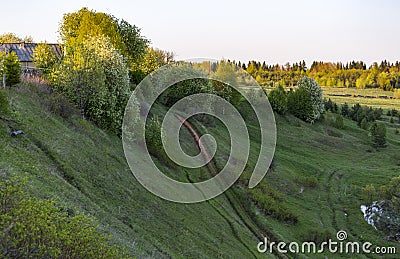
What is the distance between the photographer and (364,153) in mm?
110250

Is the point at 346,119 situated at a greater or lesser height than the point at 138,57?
lesser

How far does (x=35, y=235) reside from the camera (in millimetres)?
14945

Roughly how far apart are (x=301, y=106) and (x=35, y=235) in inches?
5039

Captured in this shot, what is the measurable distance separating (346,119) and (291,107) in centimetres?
4128

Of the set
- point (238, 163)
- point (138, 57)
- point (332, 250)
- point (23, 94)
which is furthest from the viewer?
point (138, 57)

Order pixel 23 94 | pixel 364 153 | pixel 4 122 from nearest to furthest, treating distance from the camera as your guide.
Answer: pixel 4 122 < pixel 23 94 < pixel 364 153

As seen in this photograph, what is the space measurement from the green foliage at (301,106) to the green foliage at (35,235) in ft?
411

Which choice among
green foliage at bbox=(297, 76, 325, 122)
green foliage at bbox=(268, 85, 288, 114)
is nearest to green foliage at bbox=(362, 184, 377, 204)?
green foliage at bbox=(268, 85, 288, 114)

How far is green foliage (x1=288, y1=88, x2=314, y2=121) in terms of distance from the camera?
443ft

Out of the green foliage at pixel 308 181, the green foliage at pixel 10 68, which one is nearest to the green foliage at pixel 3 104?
the green foliage at pixel 10 68

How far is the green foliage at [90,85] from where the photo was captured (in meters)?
51.2

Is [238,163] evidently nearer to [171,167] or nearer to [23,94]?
[171,167]

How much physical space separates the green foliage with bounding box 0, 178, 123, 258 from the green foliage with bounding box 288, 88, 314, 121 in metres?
125

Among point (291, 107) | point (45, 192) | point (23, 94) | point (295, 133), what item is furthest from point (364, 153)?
point (45, 192)
